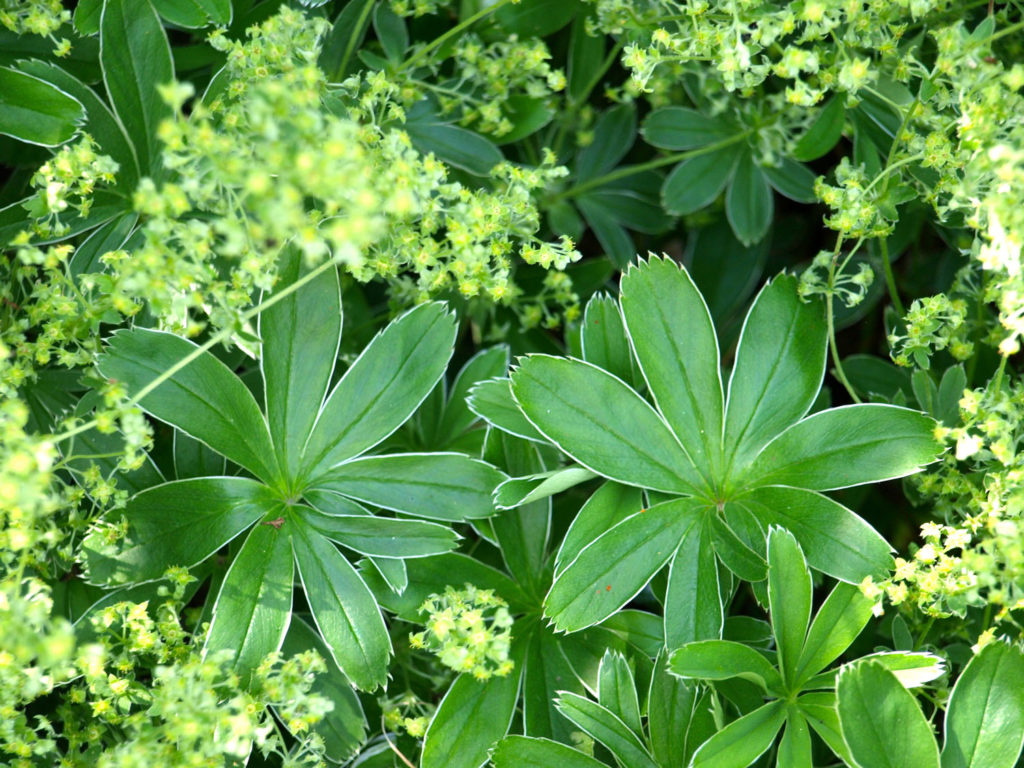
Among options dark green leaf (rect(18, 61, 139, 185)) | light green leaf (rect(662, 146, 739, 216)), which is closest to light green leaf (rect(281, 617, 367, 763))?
dark green leaf (rect(18, 61, 139, 185))

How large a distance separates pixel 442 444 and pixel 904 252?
1.74m

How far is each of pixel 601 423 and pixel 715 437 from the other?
0.25 meters

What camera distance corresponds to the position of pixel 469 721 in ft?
6.30

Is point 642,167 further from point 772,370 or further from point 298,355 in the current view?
point 298,355

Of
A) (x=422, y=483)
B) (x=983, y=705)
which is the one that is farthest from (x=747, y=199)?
(x=983, y=705)

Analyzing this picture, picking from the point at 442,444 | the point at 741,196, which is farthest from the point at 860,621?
the point at 741,196

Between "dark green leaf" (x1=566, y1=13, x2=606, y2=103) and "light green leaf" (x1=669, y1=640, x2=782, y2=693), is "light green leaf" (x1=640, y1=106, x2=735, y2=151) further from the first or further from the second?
"light green leaf" (x1=669, y1=640, x2=782, y2=693)

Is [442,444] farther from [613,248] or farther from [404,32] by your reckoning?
[404,32]

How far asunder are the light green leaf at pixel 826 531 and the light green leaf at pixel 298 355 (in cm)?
96

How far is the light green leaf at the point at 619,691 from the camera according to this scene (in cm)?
186

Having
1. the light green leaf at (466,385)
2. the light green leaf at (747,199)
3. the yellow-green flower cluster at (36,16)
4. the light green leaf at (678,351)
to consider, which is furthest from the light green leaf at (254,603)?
the light green leaf at (747,199)

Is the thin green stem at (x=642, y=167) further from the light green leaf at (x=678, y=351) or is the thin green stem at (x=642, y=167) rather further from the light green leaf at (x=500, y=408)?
the light green leaf at (x=500, y=408)

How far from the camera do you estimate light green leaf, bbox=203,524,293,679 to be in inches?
72.1

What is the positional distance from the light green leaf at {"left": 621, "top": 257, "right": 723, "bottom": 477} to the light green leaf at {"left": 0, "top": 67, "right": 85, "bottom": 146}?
1.28m
